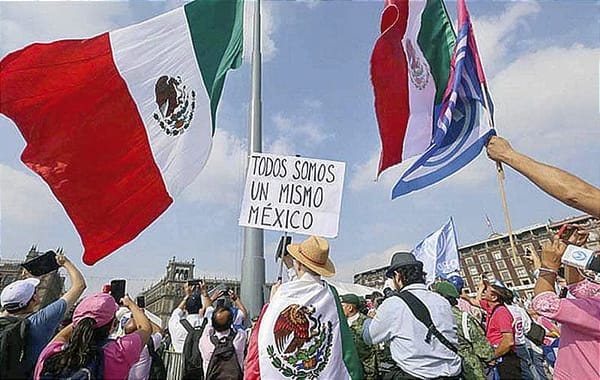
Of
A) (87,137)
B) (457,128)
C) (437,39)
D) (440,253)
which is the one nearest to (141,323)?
(87,137)

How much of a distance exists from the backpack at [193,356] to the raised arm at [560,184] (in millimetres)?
4549

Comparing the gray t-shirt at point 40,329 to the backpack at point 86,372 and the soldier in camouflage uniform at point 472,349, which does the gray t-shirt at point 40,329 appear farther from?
the soldier in camouflage uniform at point 472,349

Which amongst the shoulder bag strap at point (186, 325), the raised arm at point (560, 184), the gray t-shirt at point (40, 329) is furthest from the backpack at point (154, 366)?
the raised arm at point (560, 184)

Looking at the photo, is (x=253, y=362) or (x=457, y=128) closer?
(x=253, y=362)

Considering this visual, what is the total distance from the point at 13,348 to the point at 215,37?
4880mm

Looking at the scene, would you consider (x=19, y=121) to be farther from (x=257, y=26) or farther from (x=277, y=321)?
(x=257, y=26)

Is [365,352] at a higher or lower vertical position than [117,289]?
lower

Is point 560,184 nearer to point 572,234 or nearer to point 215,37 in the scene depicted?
point 572,234

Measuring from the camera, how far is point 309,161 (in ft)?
15.7

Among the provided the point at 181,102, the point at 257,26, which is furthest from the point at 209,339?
the point at 257,26

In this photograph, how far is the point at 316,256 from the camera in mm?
3570

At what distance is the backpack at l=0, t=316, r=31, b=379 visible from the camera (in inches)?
106

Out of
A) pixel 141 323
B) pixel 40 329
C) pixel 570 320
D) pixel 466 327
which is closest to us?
pixel 570 320

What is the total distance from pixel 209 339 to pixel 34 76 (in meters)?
3.42
